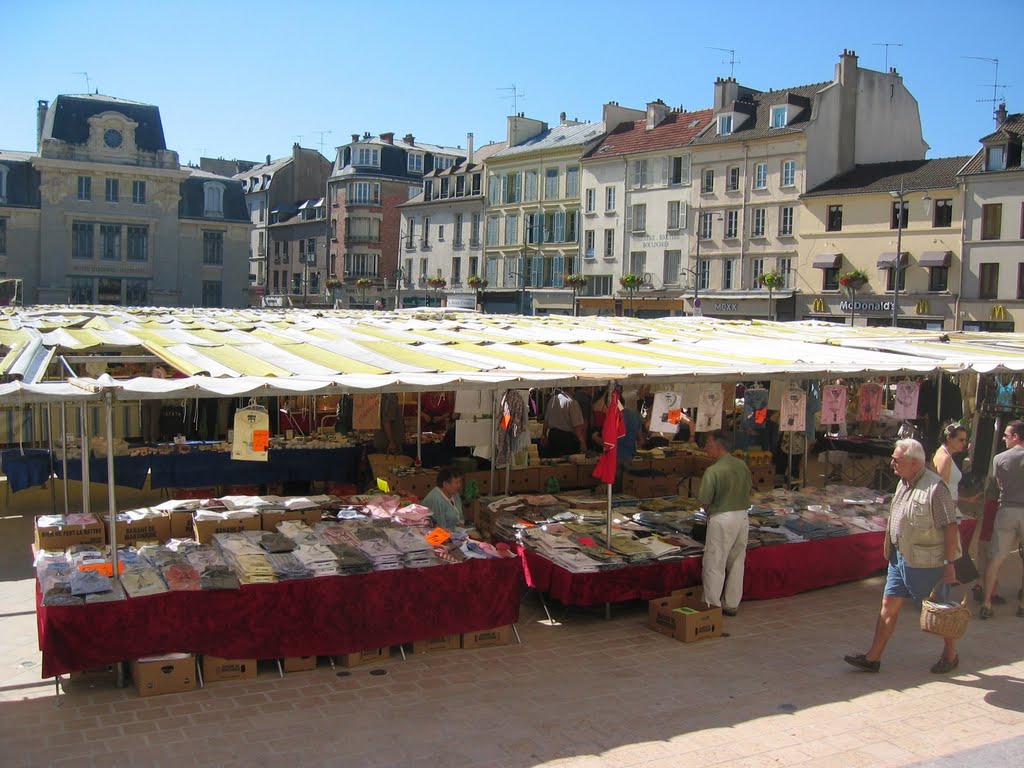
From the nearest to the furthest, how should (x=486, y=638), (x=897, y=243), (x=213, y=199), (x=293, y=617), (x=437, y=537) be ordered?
(x=293, y=617) → (x=486, y=638) → (x=437, y=537) → (x=897, y=243) → (x=213, y=199)

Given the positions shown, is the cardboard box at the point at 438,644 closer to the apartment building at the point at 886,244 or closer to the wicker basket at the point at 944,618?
the wicker basket at the point at 944,618

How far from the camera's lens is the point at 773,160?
128 ft

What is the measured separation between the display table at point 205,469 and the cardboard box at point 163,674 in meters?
6.08

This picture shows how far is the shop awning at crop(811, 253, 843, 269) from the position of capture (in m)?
37.2

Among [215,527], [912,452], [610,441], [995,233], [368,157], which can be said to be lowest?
[215,527]

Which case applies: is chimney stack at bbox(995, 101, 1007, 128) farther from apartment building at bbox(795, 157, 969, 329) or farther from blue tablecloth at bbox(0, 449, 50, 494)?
blue tablecloth at bbox(0, 449, 50, 494)

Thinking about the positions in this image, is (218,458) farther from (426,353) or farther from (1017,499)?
(1017,499)

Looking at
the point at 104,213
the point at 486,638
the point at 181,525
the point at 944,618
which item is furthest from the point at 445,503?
the point at 104,213

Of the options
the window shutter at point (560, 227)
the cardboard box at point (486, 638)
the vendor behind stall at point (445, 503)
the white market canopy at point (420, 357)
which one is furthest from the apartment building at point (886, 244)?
the cardboard box at point (486, 638)

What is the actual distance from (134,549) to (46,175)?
1816 inches

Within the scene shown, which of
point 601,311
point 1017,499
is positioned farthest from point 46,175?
point 1017,499

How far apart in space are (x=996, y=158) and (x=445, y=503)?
31781mm

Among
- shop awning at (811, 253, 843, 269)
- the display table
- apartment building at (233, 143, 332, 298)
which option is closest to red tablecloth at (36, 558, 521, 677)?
the display table

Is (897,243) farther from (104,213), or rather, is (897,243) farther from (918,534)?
(104,213)
